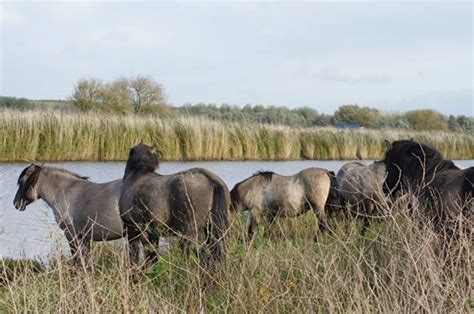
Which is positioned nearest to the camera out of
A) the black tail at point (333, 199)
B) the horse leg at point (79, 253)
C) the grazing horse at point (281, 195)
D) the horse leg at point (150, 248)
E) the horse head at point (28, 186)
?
the horse leg at point (79, 253)

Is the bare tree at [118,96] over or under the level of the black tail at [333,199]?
over

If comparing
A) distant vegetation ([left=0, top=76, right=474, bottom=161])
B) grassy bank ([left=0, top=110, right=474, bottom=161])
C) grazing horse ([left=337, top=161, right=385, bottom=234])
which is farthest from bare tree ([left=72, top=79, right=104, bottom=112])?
grazing horse ([left=337, top=161, right=385, bottom=234])

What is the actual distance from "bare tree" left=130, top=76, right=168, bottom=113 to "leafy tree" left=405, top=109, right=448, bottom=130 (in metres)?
22.1

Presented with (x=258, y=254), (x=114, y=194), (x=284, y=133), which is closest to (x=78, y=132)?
(x=284, y=133)

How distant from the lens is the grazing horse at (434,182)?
267 inches

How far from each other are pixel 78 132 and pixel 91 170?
3.33 metres

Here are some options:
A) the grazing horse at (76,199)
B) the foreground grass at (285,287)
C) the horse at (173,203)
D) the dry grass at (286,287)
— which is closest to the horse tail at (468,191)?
the dry grass at (286,287)

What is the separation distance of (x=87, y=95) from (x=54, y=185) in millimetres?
25246

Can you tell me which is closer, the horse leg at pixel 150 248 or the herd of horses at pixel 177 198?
the herd of horses at pixel 177 198

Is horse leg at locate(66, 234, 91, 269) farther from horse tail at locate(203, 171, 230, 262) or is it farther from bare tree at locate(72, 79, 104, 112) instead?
bare tree at locate(72, 79, 104, 112)

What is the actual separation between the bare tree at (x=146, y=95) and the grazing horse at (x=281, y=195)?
81.2 ft

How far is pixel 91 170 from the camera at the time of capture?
18.2m

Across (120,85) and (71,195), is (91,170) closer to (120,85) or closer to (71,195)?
(71,195)

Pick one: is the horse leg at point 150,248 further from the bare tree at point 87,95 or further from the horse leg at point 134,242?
the bare tree at point 87,95
